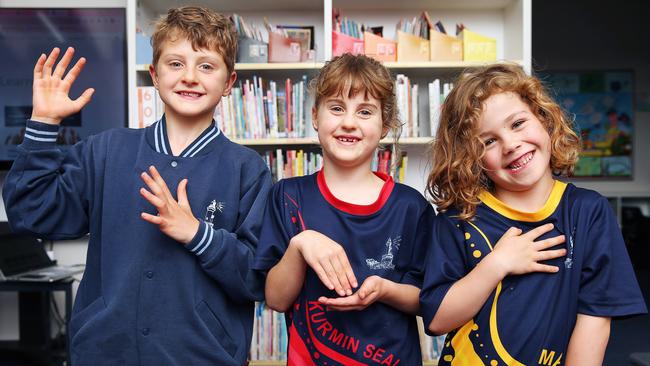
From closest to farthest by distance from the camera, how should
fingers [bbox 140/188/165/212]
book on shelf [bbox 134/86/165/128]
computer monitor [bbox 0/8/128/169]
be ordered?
fingers [bbox 140/188/165/212] → book on shelf [bbox 134/86/165/128] → computer monitor [bbox 0/8/128/169]

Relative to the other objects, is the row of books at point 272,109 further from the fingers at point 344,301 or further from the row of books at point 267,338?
the fingers at point 344,301

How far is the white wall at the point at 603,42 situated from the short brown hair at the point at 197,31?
5.63 m

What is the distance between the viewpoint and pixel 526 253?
1083 millimetres

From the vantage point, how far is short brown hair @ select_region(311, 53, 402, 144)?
3.98 ft

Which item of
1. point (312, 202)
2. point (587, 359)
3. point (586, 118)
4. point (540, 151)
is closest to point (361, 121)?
point (312, 202)

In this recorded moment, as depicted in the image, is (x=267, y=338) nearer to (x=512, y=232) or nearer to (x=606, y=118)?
(x=512, y=232)

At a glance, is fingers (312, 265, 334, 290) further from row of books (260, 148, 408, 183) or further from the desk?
the desk

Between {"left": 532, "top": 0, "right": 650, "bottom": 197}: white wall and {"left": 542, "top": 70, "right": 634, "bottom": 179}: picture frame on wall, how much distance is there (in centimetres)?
9

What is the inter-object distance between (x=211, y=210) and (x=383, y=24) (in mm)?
2057

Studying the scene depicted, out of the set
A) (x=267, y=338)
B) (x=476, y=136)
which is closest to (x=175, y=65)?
(x=476, y=136)

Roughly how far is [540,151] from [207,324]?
734 mm

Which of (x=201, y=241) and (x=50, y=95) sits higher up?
(x=50, y=95)

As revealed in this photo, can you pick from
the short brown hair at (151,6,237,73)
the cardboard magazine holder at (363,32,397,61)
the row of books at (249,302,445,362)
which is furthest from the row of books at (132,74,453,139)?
the short brown hair at (151,6,237,73)

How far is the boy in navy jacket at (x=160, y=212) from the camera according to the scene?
1107 millimetres
